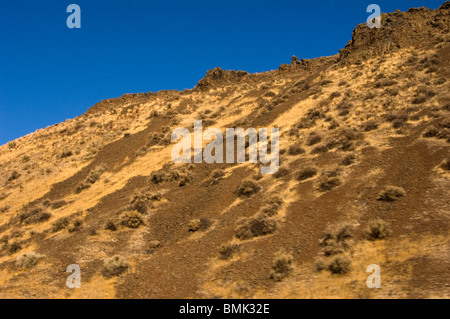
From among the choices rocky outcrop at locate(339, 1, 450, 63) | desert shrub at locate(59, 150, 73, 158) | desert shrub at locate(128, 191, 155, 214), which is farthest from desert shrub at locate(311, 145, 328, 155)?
desert shrub at locate(59, 150, 73, 158)

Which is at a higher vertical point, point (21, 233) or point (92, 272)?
point (21, 233)

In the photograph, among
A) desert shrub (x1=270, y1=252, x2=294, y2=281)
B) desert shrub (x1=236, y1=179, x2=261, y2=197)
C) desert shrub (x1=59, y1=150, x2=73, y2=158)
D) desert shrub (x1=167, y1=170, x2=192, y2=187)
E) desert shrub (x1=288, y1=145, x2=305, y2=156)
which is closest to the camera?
desert shrub (x1=270, y1=252, x2=294, y2=281)

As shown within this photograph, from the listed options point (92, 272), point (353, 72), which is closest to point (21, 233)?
point (92, 272)

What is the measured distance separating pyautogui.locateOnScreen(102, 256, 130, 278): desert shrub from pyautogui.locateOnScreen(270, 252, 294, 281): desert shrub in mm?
6312

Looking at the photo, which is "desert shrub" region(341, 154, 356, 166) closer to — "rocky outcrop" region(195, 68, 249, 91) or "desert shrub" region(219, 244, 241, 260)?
"desert shrub" region(219, 244, 241, 260)

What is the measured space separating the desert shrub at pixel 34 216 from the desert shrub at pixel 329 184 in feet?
57.7

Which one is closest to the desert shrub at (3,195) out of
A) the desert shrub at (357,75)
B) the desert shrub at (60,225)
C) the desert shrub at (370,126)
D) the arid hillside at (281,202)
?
the arid hillside at (281,202)

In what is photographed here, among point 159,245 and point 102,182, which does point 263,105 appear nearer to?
point 102,182

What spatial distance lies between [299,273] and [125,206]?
1218cm

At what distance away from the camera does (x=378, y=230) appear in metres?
11.6

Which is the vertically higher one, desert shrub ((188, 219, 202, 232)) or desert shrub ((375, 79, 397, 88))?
desert shrub ((375, 79, 397, 88))

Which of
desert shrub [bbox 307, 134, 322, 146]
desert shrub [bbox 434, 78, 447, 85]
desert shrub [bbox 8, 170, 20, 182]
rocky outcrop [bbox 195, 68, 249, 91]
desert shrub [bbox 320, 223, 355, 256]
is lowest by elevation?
desert shrub [bbox 320, 223, 355, 256]

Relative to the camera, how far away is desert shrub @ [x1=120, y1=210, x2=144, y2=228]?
17922 millimetres

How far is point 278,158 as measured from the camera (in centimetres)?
2127
